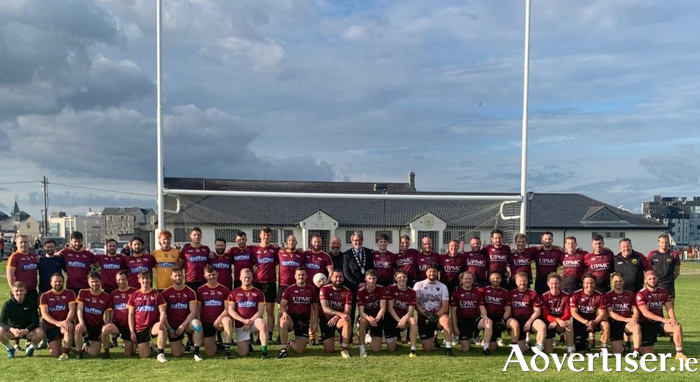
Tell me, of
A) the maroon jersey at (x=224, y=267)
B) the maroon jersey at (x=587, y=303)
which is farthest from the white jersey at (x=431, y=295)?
the maroon jersey at (x=224, y=267)

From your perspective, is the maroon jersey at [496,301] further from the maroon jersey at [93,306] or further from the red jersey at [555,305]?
the maroon jersey at [93,306]

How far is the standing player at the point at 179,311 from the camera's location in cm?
714

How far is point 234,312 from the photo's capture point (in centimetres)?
730

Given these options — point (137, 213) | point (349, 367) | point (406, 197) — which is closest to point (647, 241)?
point (406, 197)

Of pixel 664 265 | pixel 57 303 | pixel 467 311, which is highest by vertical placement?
pixel 664 265

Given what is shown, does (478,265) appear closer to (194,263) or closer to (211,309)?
(211,309)

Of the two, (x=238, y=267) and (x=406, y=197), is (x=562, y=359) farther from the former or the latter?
(x=238, y=267)

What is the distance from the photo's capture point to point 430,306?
765 cm

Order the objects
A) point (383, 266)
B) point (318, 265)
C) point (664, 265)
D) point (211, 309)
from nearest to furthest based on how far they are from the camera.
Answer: point (211, 309) → point (318, 265) → point (383, 266) → point (664, 265)

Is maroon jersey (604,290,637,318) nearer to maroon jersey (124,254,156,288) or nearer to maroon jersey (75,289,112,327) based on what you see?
maroon jersey (124,254,156,288)

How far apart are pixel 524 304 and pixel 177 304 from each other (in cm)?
426

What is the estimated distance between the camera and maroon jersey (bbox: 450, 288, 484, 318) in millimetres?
7602

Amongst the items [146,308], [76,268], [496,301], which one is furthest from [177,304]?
[496,301]

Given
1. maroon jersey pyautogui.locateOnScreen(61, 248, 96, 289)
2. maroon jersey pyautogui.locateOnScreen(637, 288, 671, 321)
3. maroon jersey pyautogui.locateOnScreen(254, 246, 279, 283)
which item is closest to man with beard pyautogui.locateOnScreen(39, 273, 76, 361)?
maroon jersey pyautogui.locateOnScreen(61, 248, 96, 289)
